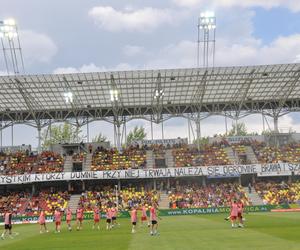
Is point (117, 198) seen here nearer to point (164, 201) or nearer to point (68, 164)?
point (164, 201)

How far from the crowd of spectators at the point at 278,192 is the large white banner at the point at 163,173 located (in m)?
1.60

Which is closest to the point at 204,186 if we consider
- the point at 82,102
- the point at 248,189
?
the point at 248,189

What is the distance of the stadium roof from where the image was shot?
167 ft

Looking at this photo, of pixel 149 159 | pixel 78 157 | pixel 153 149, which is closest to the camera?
pixel 149 159

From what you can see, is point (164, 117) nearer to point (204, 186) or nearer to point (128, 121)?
point (128, 121)

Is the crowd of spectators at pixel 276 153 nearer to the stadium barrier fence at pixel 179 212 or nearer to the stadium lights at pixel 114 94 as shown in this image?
the stadium barrier fence at pixel 179 212

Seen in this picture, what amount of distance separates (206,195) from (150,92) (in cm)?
1390

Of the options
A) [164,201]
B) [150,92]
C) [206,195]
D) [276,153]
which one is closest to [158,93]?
[150,92]

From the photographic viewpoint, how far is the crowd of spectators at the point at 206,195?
5447 centimetres

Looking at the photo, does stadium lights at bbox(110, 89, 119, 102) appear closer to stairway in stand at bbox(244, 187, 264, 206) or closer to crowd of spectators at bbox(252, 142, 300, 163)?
stairway in stand at bbox(244, 187, 264, 206)

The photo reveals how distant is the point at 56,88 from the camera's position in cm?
5403

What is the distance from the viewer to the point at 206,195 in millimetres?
56594

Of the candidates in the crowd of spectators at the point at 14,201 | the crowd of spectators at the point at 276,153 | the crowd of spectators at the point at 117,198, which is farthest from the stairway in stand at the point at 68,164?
the crowd of spectators at the point at 276,153

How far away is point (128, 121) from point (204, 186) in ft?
46.1
